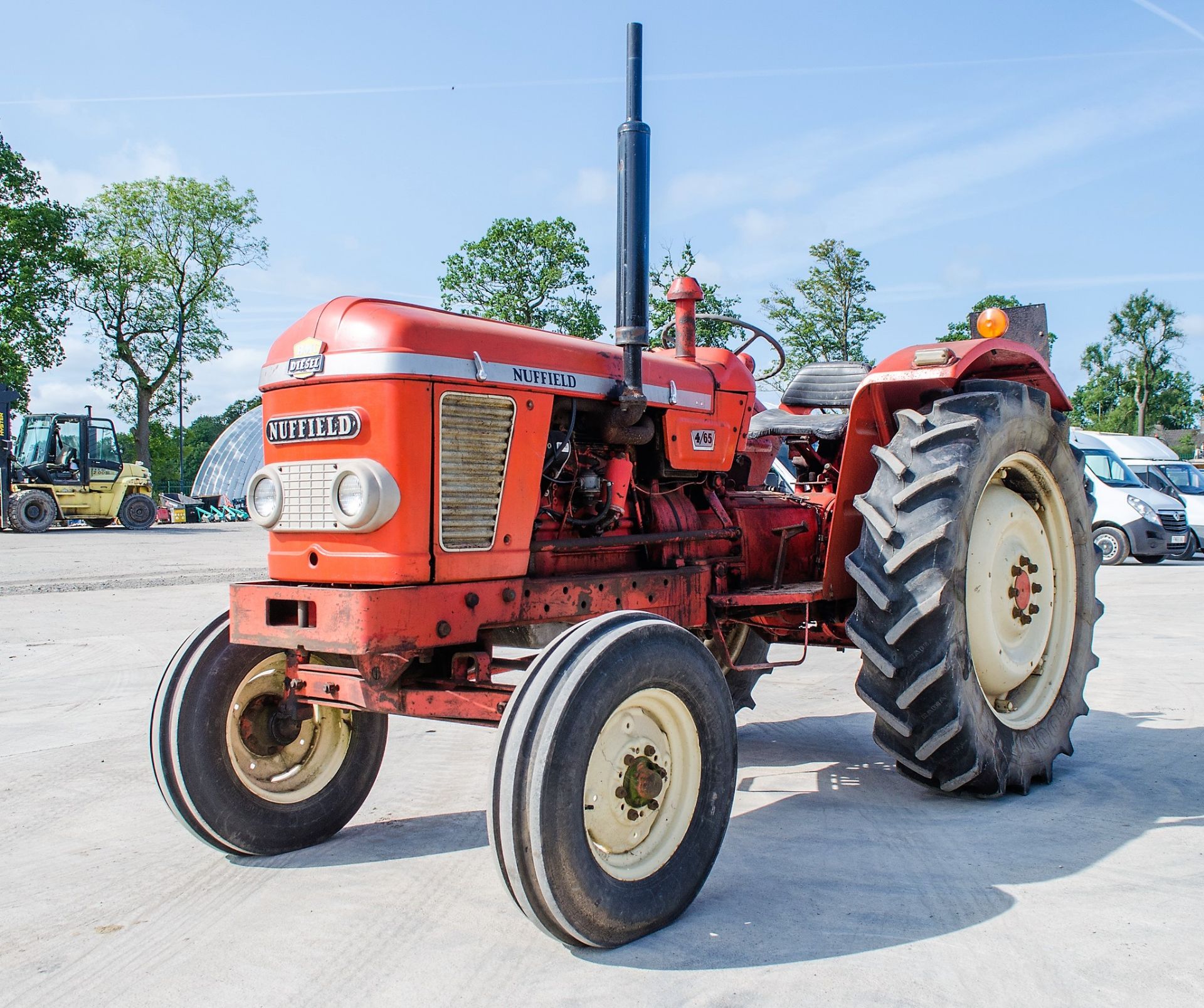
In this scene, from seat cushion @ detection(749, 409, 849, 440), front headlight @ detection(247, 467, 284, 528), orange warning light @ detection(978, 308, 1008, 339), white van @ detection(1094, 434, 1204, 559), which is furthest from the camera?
white van @ detection(1094, 434, 1204, 559)

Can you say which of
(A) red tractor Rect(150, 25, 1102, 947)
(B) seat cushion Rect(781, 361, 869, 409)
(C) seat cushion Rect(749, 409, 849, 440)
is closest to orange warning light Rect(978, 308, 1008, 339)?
(A) red tractor Rect(150, 25, 1102, 947)

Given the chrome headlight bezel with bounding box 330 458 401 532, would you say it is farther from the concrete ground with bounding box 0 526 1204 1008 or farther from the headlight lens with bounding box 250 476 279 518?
the concrete ground with bounding box 0 526 1204 1008

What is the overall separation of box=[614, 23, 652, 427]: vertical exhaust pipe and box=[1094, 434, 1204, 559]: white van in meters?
16.3

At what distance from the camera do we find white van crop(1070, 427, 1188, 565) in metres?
16.0

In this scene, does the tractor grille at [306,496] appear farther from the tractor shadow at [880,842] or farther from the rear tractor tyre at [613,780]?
the tractor shadow at [880,842]

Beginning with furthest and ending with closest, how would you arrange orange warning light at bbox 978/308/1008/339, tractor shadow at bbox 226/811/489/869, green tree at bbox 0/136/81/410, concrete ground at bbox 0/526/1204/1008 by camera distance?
green tree at bbox 0/136/81/410
orange warning light at bbox 978/308/1008/339
tractor shadow at bbox 226/811/489/869
concrete ground at bbox 0/526/1204/1008

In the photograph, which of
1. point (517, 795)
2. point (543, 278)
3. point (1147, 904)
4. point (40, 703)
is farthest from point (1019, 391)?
point (543, 278)

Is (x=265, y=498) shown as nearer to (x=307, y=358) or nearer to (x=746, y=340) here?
(x=307, y=358)

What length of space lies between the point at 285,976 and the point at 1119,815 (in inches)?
119

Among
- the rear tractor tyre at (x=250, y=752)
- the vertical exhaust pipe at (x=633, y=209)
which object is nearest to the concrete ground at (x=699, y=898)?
the rear tractor tyre at (x=250, y=752)

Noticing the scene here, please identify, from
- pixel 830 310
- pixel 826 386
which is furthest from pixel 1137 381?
pixel 826 386

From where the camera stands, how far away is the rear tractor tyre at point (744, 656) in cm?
525

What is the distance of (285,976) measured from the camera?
8.46ft

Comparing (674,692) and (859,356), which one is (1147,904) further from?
(859,356)
